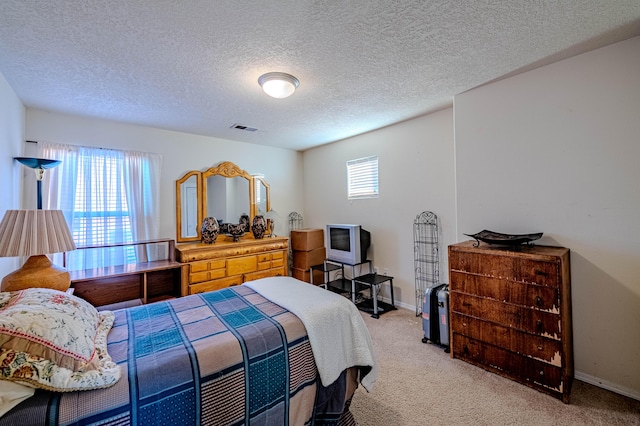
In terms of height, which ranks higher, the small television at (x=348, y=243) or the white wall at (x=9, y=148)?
the white wall at (x=9, y=148)

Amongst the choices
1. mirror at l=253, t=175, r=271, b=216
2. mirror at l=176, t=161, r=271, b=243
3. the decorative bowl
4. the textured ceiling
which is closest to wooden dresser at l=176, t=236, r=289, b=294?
mirror at l=176, t=161, r=271, b=243

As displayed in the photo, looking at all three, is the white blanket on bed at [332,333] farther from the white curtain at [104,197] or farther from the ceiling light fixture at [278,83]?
the white curtain at [104,197]

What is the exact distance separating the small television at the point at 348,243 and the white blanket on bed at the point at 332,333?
1.88 metres

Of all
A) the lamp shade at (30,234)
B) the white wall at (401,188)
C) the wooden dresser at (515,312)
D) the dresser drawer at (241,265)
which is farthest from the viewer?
the dresser drawer at (241,265)

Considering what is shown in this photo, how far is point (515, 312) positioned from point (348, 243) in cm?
210

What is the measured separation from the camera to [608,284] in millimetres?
1950

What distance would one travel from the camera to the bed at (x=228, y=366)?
3.25 feet

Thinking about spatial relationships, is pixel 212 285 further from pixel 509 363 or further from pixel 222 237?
pixel 509 363

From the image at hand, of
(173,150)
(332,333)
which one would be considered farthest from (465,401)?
(173,150)

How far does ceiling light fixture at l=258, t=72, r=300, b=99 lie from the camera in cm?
219

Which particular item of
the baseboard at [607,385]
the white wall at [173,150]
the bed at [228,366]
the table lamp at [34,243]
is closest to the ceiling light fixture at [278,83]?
the bed at [228,366]

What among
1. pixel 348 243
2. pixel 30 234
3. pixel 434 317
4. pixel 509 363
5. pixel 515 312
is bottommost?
pixel 509 363

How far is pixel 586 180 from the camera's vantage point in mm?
2027

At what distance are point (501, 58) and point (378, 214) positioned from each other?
2.28 m
